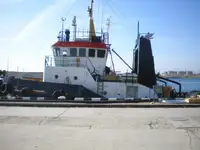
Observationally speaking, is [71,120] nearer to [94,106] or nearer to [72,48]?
[94,106]

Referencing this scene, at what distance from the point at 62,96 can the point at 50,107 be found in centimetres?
646

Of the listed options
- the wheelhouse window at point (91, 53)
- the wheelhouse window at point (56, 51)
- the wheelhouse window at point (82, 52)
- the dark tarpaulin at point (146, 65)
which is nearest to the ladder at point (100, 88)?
the wheelhouse window at point (91, 53)

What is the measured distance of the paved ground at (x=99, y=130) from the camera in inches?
184

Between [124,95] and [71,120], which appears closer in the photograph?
[71,120]

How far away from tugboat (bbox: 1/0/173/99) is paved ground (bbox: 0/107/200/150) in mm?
8024

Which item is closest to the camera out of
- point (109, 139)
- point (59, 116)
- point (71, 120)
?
point (109, 139)

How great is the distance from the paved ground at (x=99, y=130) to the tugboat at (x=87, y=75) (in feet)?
26.3

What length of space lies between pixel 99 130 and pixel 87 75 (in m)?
10.9

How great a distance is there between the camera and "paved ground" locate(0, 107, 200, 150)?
Result: 4.68m

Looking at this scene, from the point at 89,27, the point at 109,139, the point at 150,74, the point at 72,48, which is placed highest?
the point at 89,27

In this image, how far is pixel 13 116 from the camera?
277 inches

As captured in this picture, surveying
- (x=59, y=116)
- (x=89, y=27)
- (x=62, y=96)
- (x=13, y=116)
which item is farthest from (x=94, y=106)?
(x=89, y=27)

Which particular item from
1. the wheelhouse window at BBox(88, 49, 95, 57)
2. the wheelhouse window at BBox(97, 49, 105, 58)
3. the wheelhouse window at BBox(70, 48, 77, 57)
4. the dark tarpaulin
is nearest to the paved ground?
the dark tarpaulin

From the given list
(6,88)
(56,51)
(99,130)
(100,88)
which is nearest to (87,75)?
(100,88)
